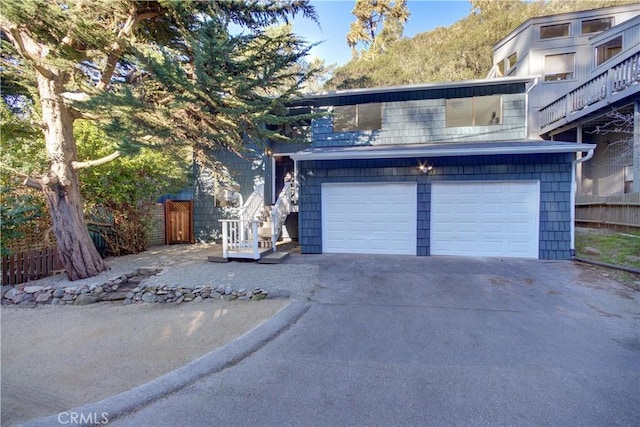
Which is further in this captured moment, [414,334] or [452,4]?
[452,4]

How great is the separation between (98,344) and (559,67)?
65.8 ft

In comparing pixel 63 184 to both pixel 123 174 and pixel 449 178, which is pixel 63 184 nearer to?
pixel 123 174

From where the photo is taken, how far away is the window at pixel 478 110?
8.93 meters

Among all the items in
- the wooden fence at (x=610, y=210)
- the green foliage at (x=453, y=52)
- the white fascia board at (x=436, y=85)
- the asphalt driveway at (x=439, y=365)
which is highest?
the green foliage at (x=453, y=52)

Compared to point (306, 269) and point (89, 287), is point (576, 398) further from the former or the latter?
point (89, 287)

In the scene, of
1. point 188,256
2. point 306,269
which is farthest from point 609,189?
point 188,256

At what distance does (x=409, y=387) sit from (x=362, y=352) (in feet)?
2.32

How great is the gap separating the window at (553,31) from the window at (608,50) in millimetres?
1966

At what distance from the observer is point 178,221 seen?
34.7ft

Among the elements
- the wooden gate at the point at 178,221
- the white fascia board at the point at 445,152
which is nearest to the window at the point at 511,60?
the white fascia board at the point at 445,152

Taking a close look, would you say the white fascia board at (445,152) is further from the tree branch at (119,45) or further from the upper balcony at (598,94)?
the upper balcony at (598,94)

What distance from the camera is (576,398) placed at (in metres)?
2.44

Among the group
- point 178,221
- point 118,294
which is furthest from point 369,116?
point 118,294

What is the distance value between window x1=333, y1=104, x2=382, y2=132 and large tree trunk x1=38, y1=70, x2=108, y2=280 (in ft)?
22.5
